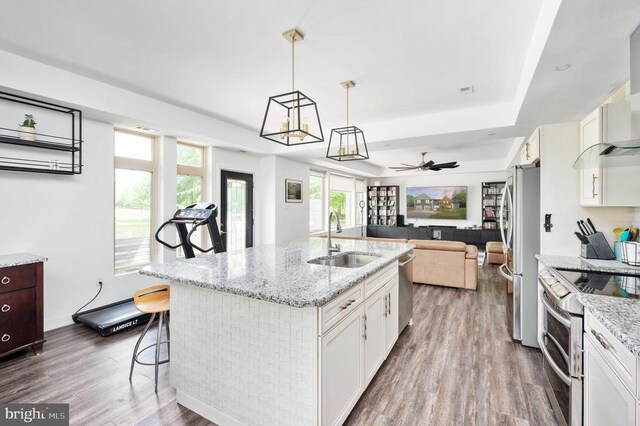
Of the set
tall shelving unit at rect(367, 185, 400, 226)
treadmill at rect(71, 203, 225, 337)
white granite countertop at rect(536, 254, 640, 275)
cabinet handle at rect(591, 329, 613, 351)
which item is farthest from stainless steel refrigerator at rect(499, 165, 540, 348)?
tall shelving unit at rect(367, 185, 400, 226)

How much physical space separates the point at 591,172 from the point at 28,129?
5153 mm

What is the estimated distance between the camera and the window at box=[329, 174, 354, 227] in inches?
350

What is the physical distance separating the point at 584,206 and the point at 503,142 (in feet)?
13.1

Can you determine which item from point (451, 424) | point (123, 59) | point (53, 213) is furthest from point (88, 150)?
point (451, 424)

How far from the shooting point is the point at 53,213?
3316 millimetres

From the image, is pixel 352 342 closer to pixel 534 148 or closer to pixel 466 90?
pixel 534 148

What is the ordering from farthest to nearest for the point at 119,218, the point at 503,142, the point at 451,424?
the point at 503,142 < the point at 119,218 < the point at 451,424

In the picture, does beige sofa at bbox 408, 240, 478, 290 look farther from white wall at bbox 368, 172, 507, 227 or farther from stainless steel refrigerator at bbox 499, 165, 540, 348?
white wall at bbox 368, 172, 507, 227

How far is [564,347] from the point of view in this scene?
5.60 feet

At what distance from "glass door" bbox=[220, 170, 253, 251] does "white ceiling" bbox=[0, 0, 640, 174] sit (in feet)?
5.89

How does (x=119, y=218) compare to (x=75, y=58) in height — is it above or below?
below

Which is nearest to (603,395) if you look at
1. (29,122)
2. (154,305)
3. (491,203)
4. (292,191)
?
(154,305)

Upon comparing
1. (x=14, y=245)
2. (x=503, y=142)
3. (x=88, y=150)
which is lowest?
(x=14, y=245)

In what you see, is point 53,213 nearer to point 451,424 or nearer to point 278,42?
point 278,42
